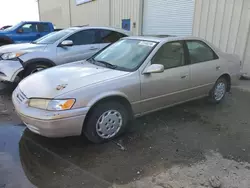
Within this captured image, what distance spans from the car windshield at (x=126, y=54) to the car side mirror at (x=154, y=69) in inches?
6.9

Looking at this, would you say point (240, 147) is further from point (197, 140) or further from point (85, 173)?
point (85, 173)

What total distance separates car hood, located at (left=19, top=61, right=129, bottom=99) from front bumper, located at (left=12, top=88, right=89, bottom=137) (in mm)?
221

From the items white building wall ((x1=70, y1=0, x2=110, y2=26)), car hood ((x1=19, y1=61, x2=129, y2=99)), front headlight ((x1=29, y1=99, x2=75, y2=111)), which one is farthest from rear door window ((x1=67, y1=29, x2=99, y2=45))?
white building wall ((x1=70, y1=0, x2=110, y2=26))

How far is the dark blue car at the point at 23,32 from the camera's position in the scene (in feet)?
34.2

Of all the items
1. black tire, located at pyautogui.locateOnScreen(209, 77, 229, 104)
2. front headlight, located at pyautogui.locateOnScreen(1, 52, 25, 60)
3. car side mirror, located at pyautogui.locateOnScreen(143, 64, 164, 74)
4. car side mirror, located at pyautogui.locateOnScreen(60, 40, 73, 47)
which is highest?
car side mirror, located at pyautogui.locateOnScreen(60, 40, 73, 47)

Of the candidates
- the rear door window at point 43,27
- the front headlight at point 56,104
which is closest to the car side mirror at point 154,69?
the front headlight at point 56,104

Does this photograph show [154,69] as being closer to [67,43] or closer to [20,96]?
[20,96]

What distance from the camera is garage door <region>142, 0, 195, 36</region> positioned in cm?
864

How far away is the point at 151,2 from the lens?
396 inches

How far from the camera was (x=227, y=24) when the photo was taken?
7.36 metres

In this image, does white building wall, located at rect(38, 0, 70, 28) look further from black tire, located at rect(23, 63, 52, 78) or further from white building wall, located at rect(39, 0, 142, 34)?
black tire, located at rect(23, 63, 52, 78)

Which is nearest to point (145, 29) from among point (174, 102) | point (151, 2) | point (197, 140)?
point (151, 2)

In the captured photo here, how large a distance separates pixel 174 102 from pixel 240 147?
1309mm

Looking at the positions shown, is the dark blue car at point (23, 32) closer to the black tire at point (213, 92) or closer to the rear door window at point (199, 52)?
the rear door window at point (199, 52)
